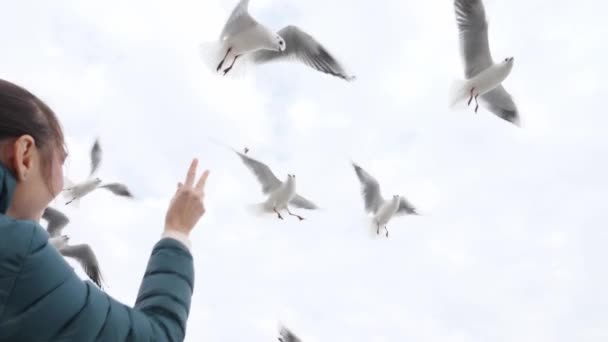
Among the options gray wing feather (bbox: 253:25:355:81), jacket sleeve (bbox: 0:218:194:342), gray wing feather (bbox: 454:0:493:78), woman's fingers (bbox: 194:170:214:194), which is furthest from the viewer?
gray wing feather (bbox: 454:0:493:78)

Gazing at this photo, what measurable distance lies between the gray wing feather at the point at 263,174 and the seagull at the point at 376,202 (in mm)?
834

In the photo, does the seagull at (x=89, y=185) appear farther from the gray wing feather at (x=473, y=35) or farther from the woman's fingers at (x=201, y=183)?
the woman's fingers at (x=201, y=183)

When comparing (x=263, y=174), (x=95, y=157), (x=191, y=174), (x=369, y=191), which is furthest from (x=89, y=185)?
(x=191, y=174)

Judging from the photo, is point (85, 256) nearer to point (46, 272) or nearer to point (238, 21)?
point (238, 21)

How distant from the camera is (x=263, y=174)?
24.5 feet

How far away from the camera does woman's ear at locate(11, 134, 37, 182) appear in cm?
84

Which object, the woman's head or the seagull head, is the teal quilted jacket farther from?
the seagull head

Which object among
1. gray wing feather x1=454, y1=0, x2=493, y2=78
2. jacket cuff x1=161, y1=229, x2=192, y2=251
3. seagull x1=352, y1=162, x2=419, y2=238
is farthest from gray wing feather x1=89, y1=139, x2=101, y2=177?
jacket cuff x1=161, y1=229, x2=192, y2=251

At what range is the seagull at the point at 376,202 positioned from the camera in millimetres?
7770

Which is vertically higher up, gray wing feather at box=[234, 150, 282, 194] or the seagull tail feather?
the seagull tail feather

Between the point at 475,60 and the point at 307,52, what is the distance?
4.25ft

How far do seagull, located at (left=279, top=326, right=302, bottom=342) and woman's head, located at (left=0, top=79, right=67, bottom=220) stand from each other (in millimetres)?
5108

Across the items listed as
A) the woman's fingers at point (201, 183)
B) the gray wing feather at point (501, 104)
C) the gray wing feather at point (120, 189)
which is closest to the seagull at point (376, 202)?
the gray wing feather at point (501, 104)

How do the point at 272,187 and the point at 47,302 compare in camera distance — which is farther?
the point at 272,187
